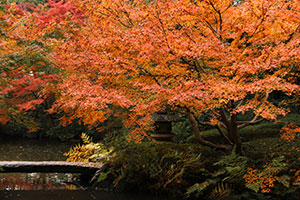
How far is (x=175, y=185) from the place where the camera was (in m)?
5.77

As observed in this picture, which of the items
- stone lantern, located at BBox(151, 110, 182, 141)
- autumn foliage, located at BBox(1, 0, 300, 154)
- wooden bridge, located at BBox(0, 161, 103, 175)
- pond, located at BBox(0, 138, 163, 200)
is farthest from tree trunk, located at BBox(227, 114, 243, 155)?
wooden bridge, located at BBox(0, 161, 103, 175)

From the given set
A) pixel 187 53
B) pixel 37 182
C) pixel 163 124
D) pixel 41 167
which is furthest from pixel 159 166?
pixel 37 182

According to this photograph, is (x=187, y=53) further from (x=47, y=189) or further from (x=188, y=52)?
(x=47, y=189)

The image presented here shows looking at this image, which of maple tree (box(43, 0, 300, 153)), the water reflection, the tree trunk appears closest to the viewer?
maple tree (box(43, 0, 300, 153))

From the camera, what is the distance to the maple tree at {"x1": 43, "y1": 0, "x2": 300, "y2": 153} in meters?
4.67

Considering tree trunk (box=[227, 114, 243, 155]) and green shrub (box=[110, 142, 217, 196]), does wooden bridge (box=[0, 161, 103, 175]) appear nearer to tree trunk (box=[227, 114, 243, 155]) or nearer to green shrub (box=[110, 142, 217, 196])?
green shrub (box=[110, 142, 217, 196])

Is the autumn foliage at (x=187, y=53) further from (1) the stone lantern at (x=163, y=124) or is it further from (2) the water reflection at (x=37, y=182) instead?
(2) the water reflection at (x=37, y=182)

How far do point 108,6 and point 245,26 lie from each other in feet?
8.79

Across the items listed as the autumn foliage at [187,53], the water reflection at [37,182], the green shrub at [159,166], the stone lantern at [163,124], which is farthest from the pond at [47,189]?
the stone lantern at [163,124]

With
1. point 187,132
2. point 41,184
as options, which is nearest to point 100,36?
point 41,184

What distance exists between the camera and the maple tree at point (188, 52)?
4.67 metres

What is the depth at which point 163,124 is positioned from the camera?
24.6ft

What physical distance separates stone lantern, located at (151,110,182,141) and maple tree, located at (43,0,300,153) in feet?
3.78

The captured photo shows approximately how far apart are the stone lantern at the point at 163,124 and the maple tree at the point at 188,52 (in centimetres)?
115
